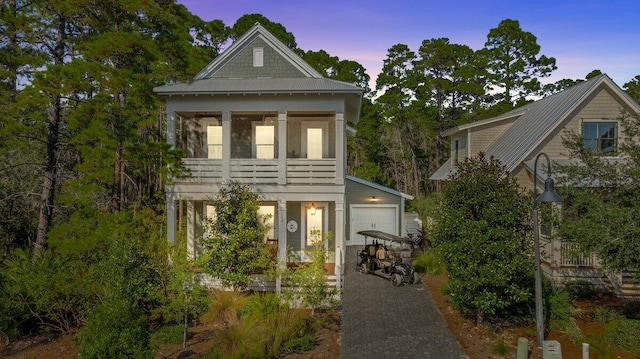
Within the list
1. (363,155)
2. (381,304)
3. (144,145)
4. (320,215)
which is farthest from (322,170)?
(363,155)

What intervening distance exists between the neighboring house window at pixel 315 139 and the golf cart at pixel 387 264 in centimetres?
450

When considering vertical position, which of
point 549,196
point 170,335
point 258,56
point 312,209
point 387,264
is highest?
point 258,56

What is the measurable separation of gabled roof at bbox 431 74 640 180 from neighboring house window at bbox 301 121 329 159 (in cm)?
808

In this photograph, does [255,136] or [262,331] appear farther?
[255,136]

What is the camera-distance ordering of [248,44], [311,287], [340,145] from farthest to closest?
1. [248,44]
2. [340,145]
3. [311,287]

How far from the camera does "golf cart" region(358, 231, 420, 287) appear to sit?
15.2 m

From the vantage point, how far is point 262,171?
51.3 feet

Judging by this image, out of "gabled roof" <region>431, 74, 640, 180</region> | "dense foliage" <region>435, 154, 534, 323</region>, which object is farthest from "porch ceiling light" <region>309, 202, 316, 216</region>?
"gabled roof" <region>431, 74, 640, 180</region>

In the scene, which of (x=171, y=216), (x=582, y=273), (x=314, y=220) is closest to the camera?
(x=582, y=273)

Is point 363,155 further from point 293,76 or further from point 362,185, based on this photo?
point 293,76

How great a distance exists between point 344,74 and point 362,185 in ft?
75.8

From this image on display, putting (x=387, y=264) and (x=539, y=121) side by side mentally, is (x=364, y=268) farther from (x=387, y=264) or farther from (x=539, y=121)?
(x=539, y=121)

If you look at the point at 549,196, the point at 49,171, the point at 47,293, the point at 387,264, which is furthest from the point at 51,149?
the point at 549,196

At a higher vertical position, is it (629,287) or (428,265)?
(428,265)
